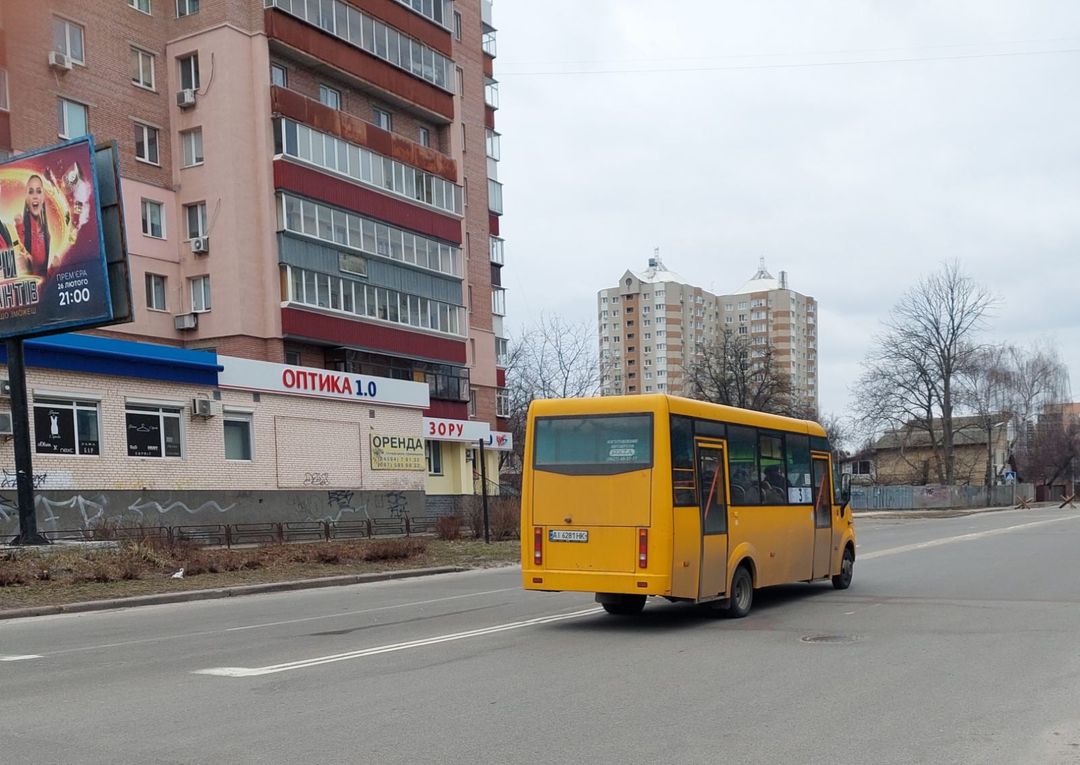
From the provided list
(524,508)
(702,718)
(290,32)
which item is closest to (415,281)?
(290,32)

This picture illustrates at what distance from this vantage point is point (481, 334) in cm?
5494

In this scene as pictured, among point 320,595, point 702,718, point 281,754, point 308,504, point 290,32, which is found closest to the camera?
point 281,754

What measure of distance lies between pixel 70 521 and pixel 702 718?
75.0ft

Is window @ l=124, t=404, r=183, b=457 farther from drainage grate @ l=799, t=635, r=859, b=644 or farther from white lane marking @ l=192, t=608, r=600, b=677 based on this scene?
drainage grate @ l=799, t=635, r=859, b=644

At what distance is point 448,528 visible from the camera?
3109 centimetres

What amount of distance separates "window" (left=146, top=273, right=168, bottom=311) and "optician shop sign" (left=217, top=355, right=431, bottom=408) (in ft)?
21.0

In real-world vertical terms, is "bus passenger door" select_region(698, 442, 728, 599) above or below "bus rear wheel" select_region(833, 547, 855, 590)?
above

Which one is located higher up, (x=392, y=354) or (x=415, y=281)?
(x=415, y=281)

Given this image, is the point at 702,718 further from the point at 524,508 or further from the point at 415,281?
the point at 415,281

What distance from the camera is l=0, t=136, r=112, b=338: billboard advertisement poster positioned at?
20.5 metres

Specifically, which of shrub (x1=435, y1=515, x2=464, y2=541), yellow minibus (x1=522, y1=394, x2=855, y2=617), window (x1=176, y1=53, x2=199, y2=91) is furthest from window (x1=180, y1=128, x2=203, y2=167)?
yellow minibus (x1=522, y1=394, x2=855, y2=617)

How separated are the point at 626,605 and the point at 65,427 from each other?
1872 cm

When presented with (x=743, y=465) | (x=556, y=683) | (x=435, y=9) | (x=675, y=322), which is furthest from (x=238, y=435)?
(x=675, y=322)

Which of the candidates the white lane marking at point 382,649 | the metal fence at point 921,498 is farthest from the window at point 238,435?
the metal fence at point 921,498
